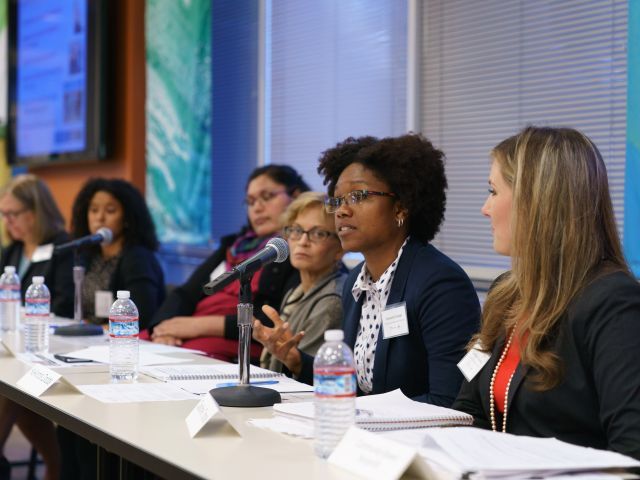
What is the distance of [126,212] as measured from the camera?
454cm

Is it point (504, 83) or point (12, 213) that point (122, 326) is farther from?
point (12, 213)

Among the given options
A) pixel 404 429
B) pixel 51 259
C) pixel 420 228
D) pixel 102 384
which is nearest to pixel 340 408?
pixel 404 429

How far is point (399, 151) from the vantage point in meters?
2.71

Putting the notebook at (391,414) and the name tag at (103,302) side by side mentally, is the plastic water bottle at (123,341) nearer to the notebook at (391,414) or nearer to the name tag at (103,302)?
the notebook at (391,414)

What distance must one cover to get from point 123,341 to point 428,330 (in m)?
0.86

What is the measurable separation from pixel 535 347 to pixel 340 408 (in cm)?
48

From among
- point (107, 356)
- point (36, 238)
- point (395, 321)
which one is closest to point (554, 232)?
point (395, 321)

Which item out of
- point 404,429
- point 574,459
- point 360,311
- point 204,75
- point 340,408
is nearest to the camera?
point 574,459

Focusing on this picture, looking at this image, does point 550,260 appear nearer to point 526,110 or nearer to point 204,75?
point 526,110

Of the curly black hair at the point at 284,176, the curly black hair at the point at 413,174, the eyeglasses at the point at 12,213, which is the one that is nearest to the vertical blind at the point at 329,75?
the curly black hair at the point at 284,176

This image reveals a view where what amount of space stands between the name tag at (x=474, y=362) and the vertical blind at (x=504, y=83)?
1.46 m

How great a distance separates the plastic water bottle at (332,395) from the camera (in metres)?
1.56

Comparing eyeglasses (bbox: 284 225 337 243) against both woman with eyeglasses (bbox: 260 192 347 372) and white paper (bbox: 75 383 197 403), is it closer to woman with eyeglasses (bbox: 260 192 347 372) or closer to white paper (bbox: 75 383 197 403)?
woman with eyeglasses (bbox: 260 192 347 372)

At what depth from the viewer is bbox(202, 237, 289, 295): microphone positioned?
6.61ft
